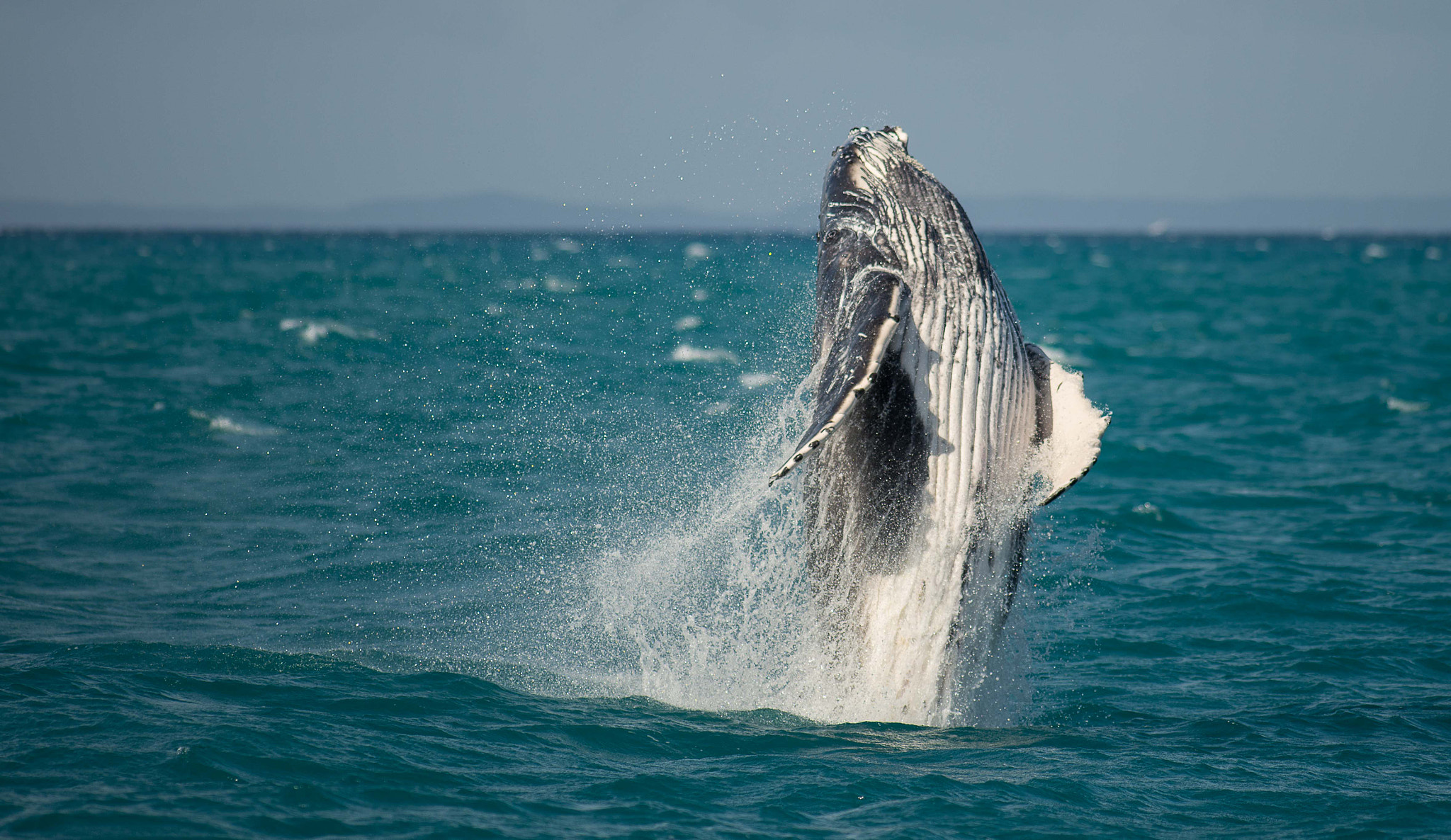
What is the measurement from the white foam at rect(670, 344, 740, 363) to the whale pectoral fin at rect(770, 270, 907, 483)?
66.9 ft

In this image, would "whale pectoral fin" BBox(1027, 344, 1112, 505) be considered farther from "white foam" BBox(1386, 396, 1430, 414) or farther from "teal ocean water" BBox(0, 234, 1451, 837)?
"white foam" BBox(1386, 396, 1430, 414)

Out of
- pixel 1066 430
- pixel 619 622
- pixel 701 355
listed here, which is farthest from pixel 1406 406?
pixel 1066 430

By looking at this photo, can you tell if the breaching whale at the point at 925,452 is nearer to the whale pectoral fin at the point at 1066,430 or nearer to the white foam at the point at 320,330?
the whale pectoral fin at the point at 1066,430

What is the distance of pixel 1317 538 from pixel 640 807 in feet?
32.5

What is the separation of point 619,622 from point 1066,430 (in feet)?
13.3

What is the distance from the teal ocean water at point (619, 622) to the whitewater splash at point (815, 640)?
0.16 feet

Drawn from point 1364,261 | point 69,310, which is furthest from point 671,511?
point 1364,261

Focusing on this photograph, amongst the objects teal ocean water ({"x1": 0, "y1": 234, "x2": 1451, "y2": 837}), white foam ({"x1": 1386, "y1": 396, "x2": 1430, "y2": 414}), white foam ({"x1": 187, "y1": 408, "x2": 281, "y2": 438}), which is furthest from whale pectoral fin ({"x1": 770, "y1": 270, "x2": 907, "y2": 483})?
white foam ({"x1": 1386, "y1": 396, "x2": 1430, "y2": 414})

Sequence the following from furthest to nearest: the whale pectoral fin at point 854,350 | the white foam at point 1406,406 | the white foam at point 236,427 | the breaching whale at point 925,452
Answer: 1. the white foam at point 1406,406
2. the white foam at point 236,427
3. the breaching whale at point 925,452
4. the whale pectoral fin at point 854,350

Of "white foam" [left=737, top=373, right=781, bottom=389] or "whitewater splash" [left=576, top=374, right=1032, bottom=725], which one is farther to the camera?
"white foam" [left=737, top=373, right=781, bottom=389]

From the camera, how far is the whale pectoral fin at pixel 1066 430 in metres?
6.76

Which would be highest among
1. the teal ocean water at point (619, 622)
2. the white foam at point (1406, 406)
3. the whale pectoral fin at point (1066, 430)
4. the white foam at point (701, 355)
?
the whale pectoral fin at point (1066, 430)

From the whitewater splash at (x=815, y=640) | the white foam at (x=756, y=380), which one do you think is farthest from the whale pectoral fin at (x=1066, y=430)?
the white foam at (x=756, y=380)

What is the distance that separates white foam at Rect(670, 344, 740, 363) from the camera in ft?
91.1
